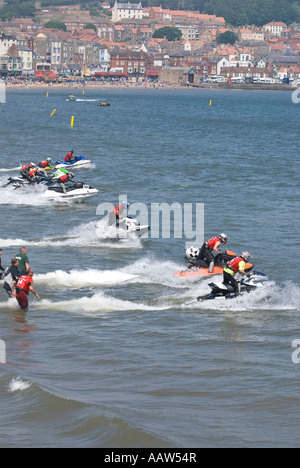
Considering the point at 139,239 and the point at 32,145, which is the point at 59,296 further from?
the point at 32,145

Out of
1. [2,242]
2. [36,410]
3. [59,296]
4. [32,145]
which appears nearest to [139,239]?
[2,242]

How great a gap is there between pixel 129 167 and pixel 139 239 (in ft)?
79.6

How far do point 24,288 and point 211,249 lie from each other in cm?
663

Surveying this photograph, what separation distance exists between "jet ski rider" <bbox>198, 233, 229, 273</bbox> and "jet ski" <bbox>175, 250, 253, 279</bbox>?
5.6 inches

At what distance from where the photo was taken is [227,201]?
3988cm

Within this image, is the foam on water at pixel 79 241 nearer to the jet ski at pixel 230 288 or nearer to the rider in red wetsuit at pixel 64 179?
the rider in red wetsuit at pixel 64 179

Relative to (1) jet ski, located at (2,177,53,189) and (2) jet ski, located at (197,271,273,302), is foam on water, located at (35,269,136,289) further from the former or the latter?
(1) jet ski, located at (2,177,53,189)

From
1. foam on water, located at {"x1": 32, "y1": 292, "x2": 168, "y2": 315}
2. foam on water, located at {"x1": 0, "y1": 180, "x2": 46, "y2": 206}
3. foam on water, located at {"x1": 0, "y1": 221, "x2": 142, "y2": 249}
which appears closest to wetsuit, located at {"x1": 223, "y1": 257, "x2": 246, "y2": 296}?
foam on water, located at {"x1": 32, "y1": 292, "x2": 168, "y2": 315}

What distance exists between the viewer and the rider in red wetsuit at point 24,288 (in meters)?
19.5

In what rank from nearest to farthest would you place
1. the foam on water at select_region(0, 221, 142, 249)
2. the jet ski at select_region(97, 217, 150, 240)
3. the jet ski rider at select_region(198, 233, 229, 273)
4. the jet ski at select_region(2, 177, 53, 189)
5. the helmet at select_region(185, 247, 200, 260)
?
the jet ski rider at select_region(198, 233, 229, 273) → the helmet at select_region(185, 247, 200, 260) → the foam on water at select_region(0, 221, 142, 249) → the jet ski at select_region(97, 217, 150, 240) → the jet ski at select_region(2, 177, 53, 189)

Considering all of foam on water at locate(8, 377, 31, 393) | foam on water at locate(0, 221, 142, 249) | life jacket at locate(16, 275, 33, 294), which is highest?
life jacket at locate(16, 275, 33, 294)

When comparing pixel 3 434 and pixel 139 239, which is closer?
pixel 3 434

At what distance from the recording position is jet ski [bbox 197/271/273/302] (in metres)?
20.8

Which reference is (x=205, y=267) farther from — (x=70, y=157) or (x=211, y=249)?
(x=70, y=157)
